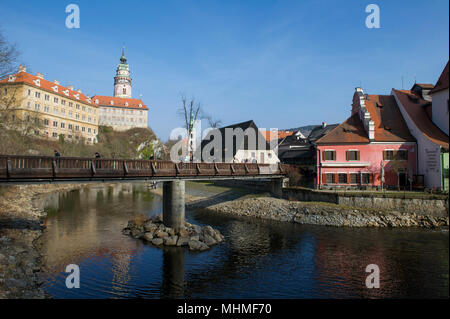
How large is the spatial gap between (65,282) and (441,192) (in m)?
31.8

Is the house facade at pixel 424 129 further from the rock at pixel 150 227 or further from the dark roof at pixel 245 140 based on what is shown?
the rock at pixel 150 227

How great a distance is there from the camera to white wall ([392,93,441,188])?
28344mm

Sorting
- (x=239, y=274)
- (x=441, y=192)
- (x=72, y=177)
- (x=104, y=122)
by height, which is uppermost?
(x=104, y=122)

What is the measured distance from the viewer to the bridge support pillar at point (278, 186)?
127ft

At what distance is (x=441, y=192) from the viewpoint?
91.0 ft

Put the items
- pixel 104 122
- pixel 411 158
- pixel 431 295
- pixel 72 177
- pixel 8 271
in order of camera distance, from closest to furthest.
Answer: pixel 431 295, pixel 8 271, pixel 72 177, pixel 411 158, pixel 104 122

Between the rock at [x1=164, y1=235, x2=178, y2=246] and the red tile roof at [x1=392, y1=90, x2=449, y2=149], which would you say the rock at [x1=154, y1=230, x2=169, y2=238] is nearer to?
the rock at [x1=164, y1=235, x2=178, y2=246]

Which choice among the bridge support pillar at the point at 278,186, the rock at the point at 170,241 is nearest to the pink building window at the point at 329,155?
the bridge support pillar at the point at 278,186

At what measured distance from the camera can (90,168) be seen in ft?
68.2

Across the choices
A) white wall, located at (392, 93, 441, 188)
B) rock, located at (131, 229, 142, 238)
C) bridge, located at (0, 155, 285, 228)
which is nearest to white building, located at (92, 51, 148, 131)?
bridge, located at (0, 155, 285, 228)

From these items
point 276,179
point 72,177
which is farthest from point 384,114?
point 72,177

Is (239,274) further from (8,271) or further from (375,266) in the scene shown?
(8,271)

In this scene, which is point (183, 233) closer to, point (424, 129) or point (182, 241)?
point (182, 241)
